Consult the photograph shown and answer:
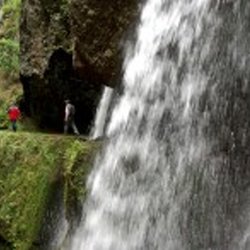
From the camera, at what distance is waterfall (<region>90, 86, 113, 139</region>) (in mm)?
15055

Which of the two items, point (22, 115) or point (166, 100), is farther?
point (22, 115)

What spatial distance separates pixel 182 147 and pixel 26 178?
5136 mm

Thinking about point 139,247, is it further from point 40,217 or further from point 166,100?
point 40,217

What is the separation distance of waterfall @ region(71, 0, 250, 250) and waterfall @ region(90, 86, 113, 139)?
11.0 feet

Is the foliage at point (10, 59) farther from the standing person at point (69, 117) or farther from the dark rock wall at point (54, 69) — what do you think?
the standing person at point (69, 117)

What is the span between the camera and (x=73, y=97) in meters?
A: 16.0

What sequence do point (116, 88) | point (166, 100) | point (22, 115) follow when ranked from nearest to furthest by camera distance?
point (166, 100)
point (116, 88)
point (22, 115)

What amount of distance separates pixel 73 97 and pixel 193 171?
23.2 ft

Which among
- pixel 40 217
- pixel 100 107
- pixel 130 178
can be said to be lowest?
pixel 40 217

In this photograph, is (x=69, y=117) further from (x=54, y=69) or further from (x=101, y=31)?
(x=101, y=31)

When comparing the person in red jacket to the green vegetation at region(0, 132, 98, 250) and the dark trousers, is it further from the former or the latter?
the green vegetation at region(0, 132, 98, 250)

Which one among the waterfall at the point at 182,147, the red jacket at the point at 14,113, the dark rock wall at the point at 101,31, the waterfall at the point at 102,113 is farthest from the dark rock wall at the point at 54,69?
the waterfall at the point at 182,147

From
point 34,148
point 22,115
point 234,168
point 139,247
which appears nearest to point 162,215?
point 139,247

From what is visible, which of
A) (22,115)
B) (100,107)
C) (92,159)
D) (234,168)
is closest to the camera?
(234,168)
